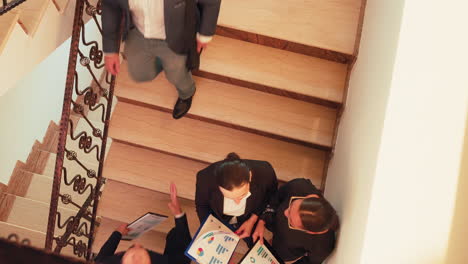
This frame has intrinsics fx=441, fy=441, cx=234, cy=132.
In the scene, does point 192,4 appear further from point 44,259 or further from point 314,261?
point 44,259

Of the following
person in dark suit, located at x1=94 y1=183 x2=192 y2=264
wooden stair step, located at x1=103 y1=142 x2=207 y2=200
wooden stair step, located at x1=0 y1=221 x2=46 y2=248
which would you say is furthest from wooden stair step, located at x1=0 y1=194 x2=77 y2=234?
person in dark suit, located at x1=94 y1=183 x2=192 y2=264

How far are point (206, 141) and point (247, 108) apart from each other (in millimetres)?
445

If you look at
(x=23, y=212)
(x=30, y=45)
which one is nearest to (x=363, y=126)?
(x=30, y=45)

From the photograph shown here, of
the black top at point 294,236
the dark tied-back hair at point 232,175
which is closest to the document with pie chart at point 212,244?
the black top at point 294,236

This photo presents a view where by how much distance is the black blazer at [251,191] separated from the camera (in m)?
2.93

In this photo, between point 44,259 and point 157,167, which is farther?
point 157,167

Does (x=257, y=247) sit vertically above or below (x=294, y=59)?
below

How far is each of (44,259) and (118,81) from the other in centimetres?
288

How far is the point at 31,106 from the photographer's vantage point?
5.49 meters

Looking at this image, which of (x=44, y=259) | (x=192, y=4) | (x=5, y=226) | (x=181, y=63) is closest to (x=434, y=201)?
(x=44, y=259)

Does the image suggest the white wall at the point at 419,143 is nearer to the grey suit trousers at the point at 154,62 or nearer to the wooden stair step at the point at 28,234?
the grey suit trousers at the point at 154,62

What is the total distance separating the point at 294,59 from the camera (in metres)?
3.54

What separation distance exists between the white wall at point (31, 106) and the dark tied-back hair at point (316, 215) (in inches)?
158

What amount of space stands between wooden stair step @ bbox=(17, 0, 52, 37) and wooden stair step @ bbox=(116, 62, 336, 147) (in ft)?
3.10
